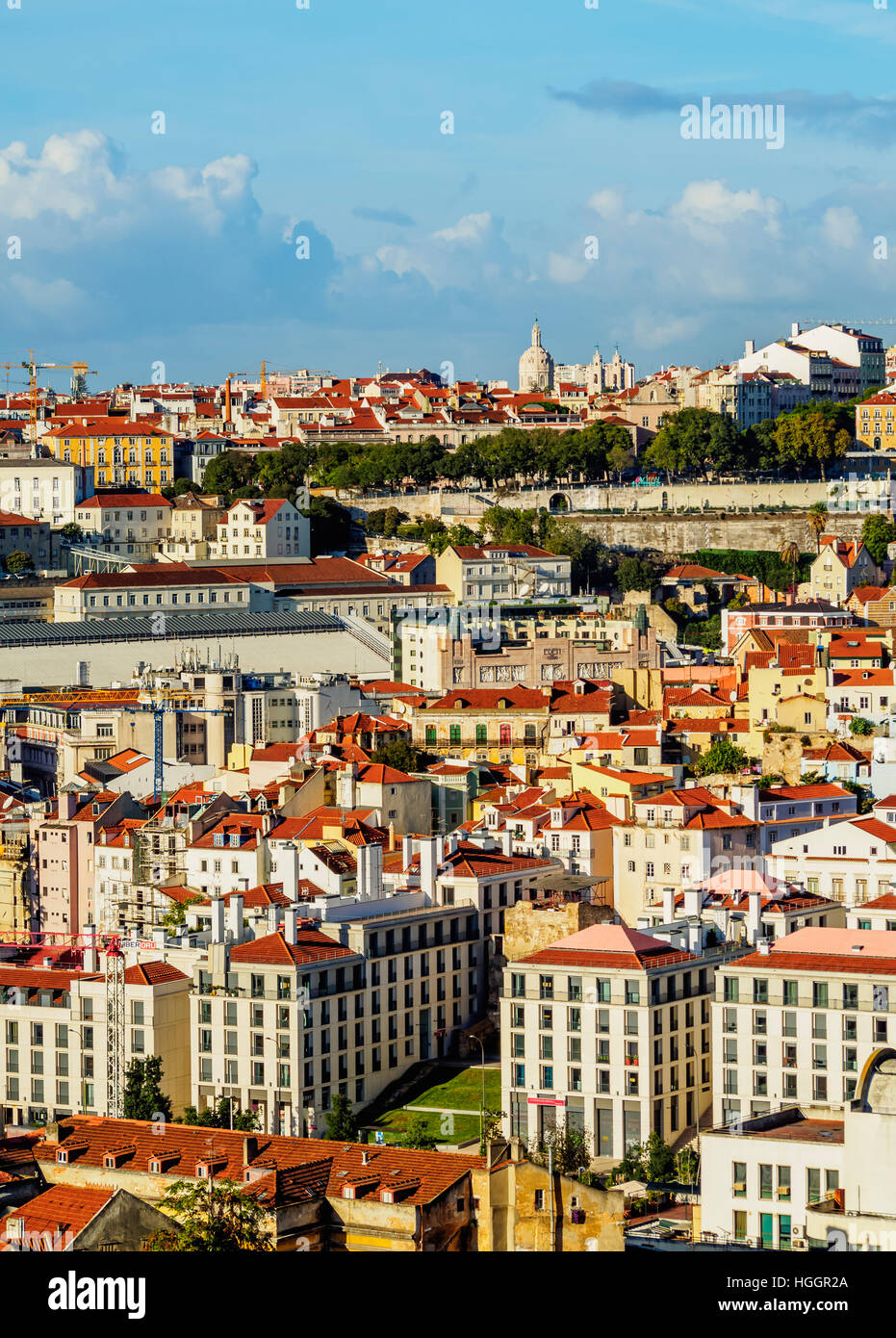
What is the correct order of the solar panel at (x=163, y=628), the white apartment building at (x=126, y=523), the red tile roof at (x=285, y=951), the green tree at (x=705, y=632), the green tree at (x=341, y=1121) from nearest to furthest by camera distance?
the green tree at (x=341, y=1121) < the red tile roof at (x=285, y=951) < the solar panel at (x=163, y=628) < the green tree at (x=705, y=632) < the white apartment building at (x=126, y=523)

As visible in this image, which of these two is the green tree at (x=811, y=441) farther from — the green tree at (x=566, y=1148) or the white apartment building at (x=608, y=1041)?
the green tree at (x=566, y=1148)

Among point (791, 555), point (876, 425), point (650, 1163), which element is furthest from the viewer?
point (876, 425)

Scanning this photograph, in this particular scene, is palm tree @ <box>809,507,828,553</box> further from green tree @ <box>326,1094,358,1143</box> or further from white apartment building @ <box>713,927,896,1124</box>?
white apartment building @ <box>713,927,896,1124</box>

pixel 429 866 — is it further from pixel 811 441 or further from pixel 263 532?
pixel 811 441

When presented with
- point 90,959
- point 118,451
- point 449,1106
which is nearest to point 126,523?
point 118,451

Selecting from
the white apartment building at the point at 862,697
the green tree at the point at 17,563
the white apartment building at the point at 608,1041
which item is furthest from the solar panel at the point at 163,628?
the white apartment building at the point at 608,1041

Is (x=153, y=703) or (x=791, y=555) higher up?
(x=791, y=555)

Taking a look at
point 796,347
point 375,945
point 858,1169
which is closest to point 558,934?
point 375,945
